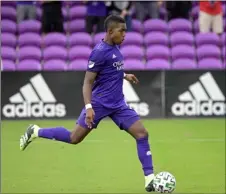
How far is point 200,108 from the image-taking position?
52.6 ft

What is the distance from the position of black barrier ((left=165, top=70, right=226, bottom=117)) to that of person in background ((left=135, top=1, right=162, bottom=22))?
3465 mm

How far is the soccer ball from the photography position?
723 cm

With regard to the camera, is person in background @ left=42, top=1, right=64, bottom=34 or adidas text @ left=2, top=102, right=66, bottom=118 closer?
adidas text @ left=2, top=102, right=66, bottom=118

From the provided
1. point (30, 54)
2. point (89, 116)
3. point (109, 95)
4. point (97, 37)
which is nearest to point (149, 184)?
point (89, 116)

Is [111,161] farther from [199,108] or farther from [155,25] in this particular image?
[155,25]

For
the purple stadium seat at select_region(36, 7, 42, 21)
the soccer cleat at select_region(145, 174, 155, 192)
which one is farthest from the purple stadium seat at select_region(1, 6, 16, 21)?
the soccer cleat at select_region(145, 174, 155, 192)

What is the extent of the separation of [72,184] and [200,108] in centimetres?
817

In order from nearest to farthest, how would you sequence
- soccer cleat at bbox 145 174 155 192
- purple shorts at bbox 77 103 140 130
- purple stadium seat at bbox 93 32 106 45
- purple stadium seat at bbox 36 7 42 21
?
soccer cleat at bbox 145 174 155 192, purple shorts at bbox 77 103 140 130, purple stadium seat at bbox 93 32 106 45, purple stadium seat at bbox 36 7 42 21

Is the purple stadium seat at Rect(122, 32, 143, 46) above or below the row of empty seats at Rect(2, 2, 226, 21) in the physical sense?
below

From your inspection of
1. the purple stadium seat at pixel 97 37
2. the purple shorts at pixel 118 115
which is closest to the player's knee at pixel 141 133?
the purple shorts at pixel 118 115

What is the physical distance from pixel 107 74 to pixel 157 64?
30.8ft

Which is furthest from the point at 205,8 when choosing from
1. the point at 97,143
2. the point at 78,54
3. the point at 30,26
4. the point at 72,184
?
the point at 72,184

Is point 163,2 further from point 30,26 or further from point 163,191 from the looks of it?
point 163,191

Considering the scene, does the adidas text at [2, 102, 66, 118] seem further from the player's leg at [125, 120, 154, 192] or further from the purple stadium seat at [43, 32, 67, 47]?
the player's leg at [125, 120, 154, 192]
